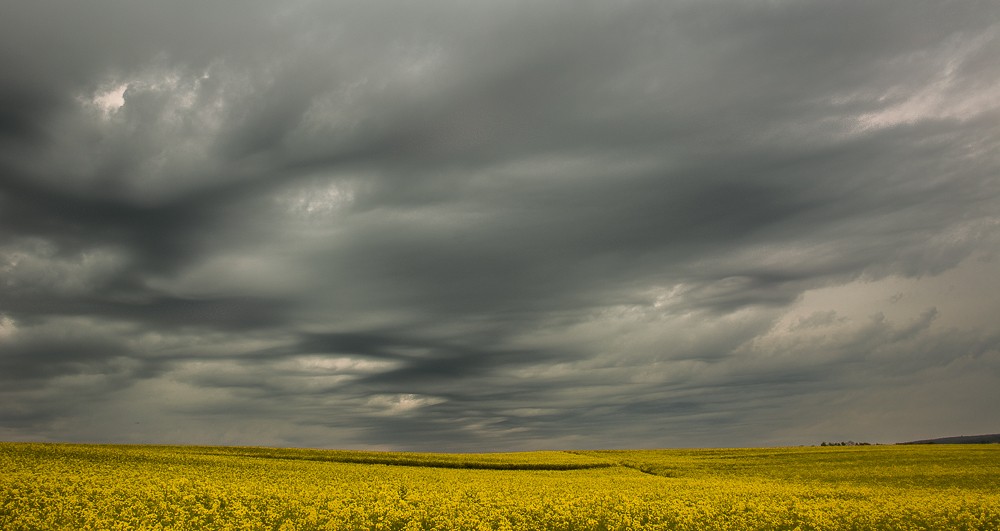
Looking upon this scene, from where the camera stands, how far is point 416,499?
31.6 metres

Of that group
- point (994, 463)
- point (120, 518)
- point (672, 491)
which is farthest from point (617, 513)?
point (994, 463)

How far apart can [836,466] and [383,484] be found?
5589cm

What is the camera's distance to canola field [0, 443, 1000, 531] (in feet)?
83.8

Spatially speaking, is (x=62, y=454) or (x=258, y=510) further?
(x=62, y=454)

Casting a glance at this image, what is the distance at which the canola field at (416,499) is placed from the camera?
25.5 metres

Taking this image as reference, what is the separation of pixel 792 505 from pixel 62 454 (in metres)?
59.2

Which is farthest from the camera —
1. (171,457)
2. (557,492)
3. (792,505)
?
(171,457)

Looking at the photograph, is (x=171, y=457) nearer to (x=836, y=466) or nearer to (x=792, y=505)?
(x=792, y=505)

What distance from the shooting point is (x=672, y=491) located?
127ft

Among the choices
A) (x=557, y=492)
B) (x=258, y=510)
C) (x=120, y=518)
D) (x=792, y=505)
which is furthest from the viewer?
(x=557, y=492)

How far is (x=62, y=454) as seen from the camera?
151ft

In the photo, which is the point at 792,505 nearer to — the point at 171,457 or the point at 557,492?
the point at 557,492

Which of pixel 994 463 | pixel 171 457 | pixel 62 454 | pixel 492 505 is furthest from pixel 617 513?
pixel 994 463

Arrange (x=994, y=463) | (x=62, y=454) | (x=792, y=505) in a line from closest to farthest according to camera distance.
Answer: (x=792, y=505) → (x=62, y=454) → (x=994, y=463)
